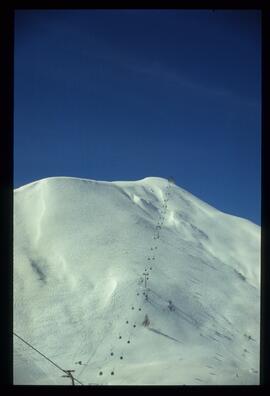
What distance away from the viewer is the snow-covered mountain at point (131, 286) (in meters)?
1.80

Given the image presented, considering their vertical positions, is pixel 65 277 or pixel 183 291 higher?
pixel 65 277

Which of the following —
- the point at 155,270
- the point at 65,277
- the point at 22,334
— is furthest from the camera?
the point at 155,270

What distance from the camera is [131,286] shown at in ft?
11.7

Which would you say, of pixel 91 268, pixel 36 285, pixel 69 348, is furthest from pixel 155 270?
pixel 69 348

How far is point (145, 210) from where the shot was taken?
618 centimetres

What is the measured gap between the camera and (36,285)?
9.74 ft

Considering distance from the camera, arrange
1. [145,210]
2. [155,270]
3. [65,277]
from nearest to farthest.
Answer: [65,277]
[155,270]
[145,210]

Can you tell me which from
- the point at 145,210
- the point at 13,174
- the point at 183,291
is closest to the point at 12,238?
the point at 13,174

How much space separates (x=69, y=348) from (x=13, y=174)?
1.58m

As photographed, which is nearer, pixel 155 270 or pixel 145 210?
pixel 155 270

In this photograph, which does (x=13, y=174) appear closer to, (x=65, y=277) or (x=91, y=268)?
(x=65, y=277)

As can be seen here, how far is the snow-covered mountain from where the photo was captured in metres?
1.80
